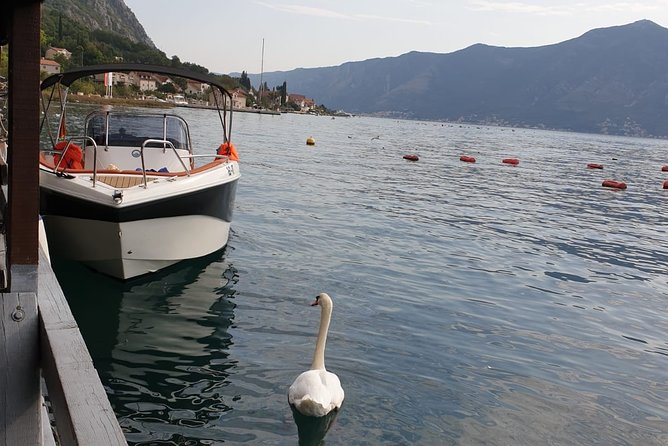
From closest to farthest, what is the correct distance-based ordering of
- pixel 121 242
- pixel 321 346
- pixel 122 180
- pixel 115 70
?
pixel 321 346, pixel 121 242, pixel 122 180, pixel 115 70

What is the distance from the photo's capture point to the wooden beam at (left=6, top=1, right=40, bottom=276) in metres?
2.52

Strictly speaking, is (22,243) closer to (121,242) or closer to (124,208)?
(124,208)

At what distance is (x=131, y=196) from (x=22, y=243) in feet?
21.5

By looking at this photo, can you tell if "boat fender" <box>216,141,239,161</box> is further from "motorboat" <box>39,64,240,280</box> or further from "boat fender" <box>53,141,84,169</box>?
"boat fender" <box>53,141,84,169</box>

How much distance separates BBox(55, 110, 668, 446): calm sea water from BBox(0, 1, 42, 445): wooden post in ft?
10.6

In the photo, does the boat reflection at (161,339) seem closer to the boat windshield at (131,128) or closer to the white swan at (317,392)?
the white swan at (317,392)

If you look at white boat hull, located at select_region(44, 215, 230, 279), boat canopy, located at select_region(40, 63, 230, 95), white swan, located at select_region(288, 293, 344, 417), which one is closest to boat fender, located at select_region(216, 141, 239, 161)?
boat canopy, located at select_region(40, 63, 230, 95)

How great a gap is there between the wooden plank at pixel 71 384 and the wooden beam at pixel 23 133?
0.26m

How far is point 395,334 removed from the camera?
356 inches

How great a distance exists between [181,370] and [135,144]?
5721mm

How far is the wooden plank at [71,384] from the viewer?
196 cm

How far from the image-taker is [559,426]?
6.90 metres

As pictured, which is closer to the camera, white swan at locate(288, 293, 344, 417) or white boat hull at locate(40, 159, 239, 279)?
white swan at locate(288, 293, 344, 417)

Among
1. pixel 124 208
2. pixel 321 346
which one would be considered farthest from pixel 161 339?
pixel 321 346
